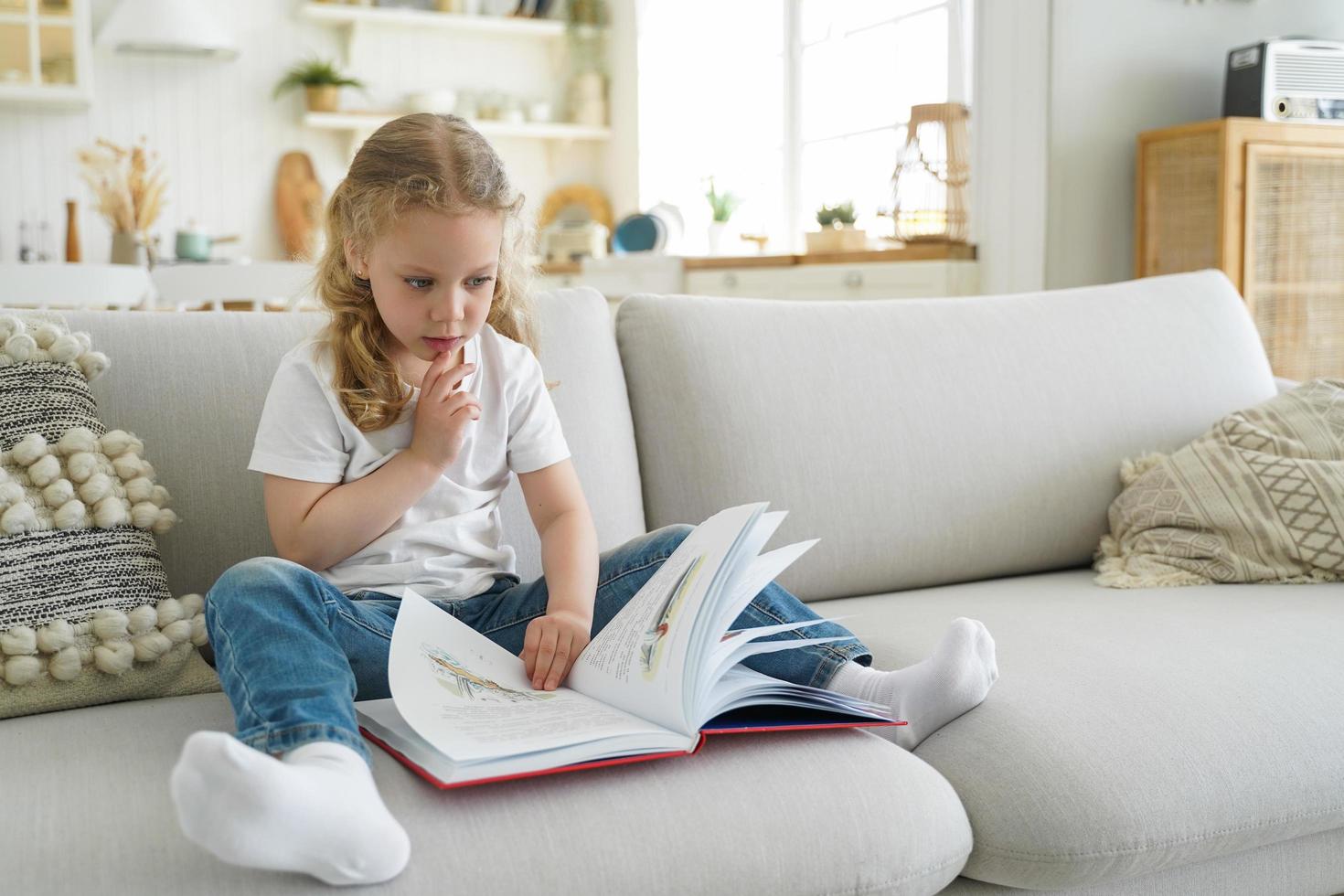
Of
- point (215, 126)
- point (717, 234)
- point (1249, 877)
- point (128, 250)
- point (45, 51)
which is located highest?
point (45, 51)

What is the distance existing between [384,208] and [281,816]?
62 centimetres

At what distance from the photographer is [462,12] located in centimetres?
541

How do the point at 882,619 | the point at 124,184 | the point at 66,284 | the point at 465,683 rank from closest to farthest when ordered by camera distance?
the point at 465,683, the point at 882,619, the point at 66,284, the point at 124,184

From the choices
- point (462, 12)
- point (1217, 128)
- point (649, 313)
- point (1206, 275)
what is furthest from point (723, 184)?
point (649, 313)

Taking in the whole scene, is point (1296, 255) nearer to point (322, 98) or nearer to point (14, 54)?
point (322, 98)

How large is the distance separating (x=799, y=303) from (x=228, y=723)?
3.29ft

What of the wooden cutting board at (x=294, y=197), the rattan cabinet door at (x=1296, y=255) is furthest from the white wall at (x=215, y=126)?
the rattan cabinet door at (x=1296, y=255)

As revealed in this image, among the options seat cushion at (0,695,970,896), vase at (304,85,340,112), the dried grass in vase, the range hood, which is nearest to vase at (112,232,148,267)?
the dried grass in vase

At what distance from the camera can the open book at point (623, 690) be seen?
0.93 metres

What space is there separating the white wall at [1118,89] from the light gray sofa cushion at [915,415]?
5.87ft

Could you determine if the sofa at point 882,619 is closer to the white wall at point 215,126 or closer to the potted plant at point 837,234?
the potted plant at point 837,234

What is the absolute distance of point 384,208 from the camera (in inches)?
46.8

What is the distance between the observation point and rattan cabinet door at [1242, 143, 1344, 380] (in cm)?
332

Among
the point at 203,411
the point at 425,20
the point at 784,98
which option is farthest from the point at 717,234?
the point at 203,411
